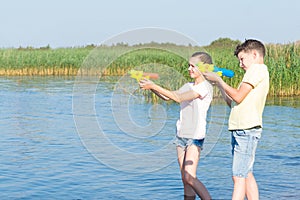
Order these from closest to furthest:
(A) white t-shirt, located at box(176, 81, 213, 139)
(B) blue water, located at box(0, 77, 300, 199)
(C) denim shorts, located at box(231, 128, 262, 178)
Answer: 1. (C) denim shorts, located at box(231, 128, 262, 178)
2. (A) white t-shirt, located at box(176, 81, 213, 139)
3. (B) blue water, located at box(0, 77, 300, 199)

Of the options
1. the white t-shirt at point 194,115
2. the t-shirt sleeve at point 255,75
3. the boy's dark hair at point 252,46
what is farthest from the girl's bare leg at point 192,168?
the boy's dark hair at point 252,46

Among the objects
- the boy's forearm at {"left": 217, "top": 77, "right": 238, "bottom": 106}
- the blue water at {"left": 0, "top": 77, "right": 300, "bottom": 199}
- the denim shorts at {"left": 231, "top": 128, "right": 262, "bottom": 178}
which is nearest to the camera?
the boy's forearm at {"left": 217, "top": 77, "right": 238, "bottom": 106}

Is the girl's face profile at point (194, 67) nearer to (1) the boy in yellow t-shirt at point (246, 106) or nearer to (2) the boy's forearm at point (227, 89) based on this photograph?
(1) the boy in yellow t-shirt at point (246, 106)

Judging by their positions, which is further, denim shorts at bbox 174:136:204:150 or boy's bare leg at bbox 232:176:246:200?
denim shorts at bbox 174:136:204:150

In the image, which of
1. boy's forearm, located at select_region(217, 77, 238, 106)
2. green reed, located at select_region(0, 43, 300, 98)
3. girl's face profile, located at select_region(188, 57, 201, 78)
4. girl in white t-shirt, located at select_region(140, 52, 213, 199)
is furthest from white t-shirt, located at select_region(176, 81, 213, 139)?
boy's forearm, located at select_region(217, 77, 238, 106)

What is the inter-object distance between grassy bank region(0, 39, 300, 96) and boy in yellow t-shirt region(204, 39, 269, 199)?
0.82 m

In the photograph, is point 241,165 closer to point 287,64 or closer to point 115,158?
point 115,158

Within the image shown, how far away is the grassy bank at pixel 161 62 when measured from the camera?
30.1 feet

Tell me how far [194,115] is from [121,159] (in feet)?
10.0

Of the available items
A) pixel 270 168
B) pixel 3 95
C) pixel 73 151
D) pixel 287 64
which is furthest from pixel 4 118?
pixel 287 64

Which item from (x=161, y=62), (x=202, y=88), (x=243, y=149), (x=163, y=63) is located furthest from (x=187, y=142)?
(x=163, y=63)

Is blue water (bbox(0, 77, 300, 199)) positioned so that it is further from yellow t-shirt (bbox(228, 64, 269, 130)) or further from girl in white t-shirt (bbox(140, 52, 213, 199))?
yellow t-shirt (bbox(228, 64, 269, 130))

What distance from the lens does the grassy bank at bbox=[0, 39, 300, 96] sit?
917 centimetres

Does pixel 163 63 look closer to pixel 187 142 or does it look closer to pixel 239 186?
pixel 187 142
